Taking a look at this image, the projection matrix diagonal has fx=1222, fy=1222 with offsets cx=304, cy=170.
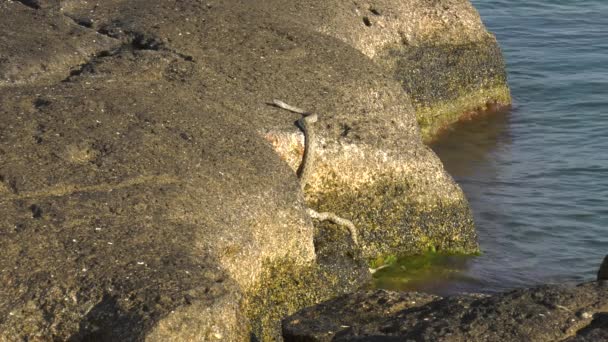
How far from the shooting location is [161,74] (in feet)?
29.2

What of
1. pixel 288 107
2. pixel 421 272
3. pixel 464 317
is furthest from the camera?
pixel 421 272

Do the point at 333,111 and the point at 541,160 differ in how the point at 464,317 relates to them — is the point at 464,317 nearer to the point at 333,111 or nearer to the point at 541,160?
the point at 333,111

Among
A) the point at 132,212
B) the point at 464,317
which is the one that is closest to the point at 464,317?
the point at 464,317

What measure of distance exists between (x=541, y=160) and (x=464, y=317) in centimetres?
711

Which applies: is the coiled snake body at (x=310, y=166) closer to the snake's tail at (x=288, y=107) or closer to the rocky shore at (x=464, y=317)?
the snake's tail at (x=288, y=107)

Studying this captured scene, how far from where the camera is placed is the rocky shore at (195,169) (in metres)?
5.99

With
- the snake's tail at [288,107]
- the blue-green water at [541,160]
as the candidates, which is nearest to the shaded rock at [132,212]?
the snake's tail at [288,107]

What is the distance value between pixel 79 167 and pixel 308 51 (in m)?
3.10

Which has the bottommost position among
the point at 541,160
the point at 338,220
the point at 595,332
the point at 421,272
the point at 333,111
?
the point at 541,160

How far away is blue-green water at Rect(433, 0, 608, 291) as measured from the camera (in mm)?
10008

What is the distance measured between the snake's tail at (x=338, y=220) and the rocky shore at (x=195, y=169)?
0.05 m

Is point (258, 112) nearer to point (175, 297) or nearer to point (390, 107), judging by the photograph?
point (390, 107)

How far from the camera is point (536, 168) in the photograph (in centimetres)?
1227

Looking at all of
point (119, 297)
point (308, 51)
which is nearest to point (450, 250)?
point (308, 51)
